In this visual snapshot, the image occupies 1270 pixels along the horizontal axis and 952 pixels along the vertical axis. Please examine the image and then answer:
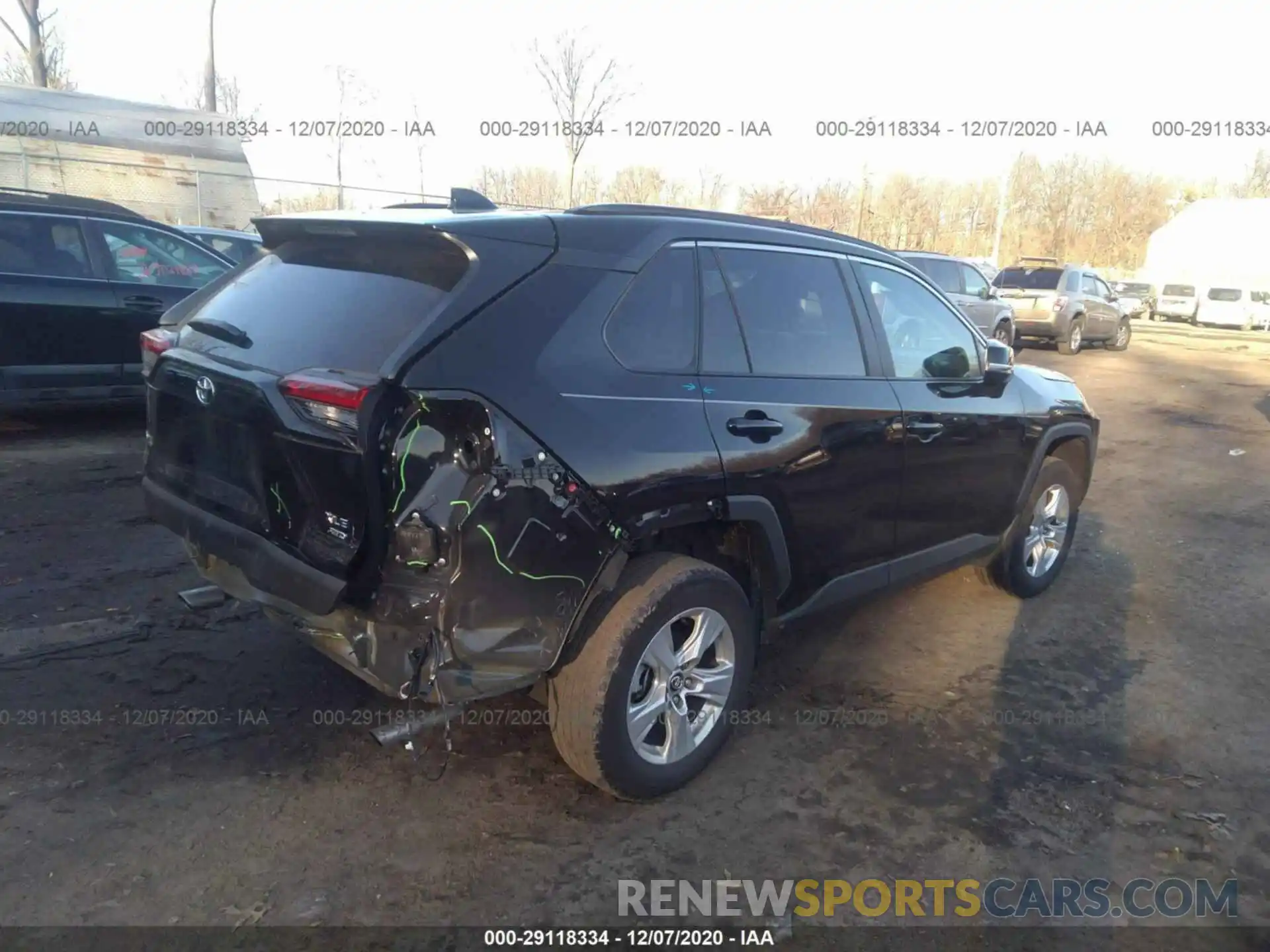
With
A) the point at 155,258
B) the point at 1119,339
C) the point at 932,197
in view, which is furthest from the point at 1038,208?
the point at 155,258

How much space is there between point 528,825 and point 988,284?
1486 cm

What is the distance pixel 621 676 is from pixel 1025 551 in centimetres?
301

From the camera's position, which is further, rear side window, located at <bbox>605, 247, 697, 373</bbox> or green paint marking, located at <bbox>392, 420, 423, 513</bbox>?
rear side window, located at <bbox>605, 247, 697, 373</bbox>

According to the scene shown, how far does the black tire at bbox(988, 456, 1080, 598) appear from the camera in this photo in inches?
191

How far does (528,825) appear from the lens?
9.73 ft

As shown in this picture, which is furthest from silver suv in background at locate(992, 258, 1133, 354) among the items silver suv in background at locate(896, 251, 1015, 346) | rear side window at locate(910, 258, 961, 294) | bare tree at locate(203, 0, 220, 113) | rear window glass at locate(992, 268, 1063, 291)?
bare tree at locate(203, 0, 220, 113)

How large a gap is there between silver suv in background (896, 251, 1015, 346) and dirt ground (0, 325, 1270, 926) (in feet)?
34.9

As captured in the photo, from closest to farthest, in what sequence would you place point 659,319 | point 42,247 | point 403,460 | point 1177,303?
point 403,460, point 659,319, point 42,247, point 1177,303

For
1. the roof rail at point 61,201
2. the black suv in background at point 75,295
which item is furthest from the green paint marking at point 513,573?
the roof rail at point 61,201

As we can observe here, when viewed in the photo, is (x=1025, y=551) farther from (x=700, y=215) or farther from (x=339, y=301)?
(x=339, y=301)

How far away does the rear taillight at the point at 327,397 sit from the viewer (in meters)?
2.54

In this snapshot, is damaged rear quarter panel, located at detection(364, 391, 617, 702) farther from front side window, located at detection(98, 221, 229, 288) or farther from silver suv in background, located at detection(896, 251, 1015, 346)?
silver suv in background, located at detection(896, 251, 1015, 346)

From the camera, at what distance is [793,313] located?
11.8 ft

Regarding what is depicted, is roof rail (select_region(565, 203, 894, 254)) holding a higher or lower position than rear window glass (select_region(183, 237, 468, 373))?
higher
